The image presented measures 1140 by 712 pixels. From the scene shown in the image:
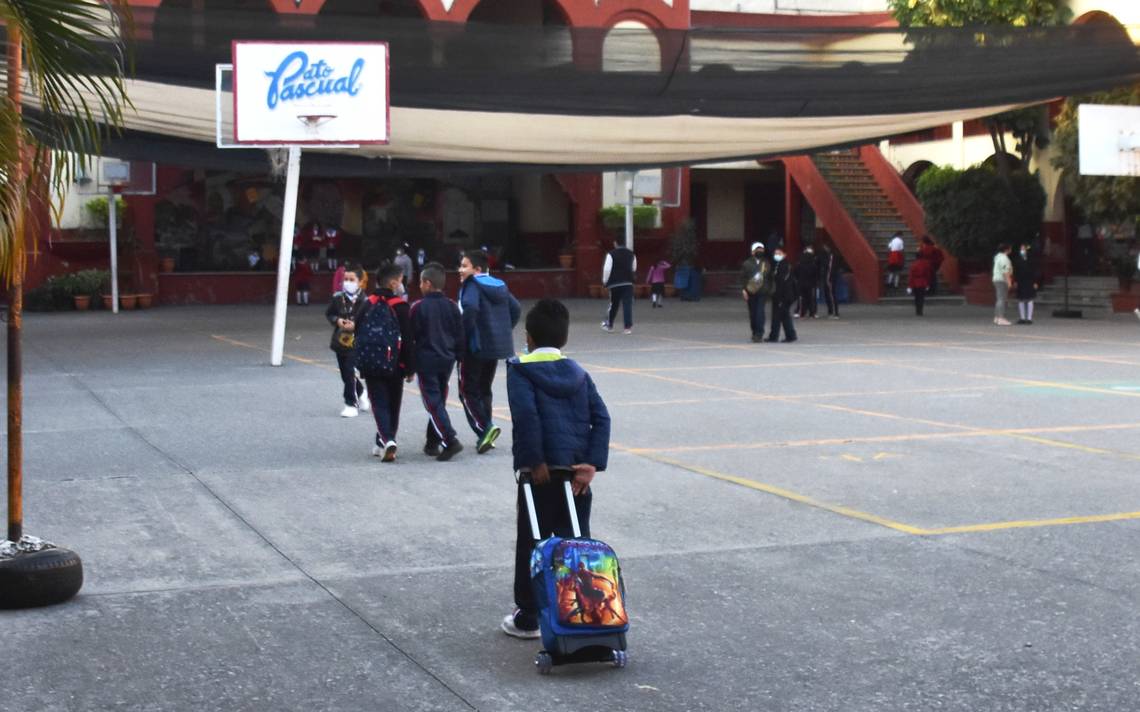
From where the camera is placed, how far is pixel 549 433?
262 inches

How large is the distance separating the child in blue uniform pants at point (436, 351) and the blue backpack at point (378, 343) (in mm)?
245

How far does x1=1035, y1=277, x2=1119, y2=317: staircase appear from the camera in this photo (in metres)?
32.9

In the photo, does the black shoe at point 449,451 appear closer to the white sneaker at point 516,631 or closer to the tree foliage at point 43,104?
the tree foliage at point 43,104

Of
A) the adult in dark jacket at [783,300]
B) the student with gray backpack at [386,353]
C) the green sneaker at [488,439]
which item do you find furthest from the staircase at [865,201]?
the student with gray backpack at [386,353]

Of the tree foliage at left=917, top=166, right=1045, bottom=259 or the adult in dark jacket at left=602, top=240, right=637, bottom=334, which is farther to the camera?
the tree foliage at left=917, top=166, right=1045, bottom=259

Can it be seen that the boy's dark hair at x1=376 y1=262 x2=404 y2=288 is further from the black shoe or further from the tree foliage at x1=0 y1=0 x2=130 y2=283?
the tree foliage at x1=0 y1=0 x2=130 y2=283

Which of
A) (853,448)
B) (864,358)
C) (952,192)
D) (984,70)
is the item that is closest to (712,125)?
(984,70)

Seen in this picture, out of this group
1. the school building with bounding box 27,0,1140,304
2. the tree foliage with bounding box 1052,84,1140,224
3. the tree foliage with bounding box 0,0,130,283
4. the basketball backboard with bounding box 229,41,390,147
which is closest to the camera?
the tree foliage with bounding box 0,0,130,283

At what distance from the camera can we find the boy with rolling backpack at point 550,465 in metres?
6.31

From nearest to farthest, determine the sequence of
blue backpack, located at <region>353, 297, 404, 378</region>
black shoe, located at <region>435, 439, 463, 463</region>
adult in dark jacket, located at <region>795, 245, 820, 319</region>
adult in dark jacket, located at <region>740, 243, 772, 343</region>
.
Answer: blue backpack, located at <region>353, 297, 404, 378</region>
black shoe, located at <region>435, 439, 463, 463</region>
adult in dark jacket, located at <region>740, 243, 772, 343</region>
adult in dark jacket, located at <region>795, 245, 820, 319</region>

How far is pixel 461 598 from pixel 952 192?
29.5 m

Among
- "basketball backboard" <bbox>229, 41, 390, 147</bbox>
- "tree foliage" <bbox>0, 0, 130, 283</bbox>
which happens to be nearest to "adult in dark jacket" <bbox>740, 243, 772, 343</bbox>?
"basketball backboard" <bbox>229, 41, 390, 147</bbox>

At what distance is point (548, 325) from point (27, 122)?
3265 mm

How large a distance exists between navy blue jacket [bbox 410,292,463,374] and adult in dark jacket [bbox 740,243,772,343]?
12432 mm
